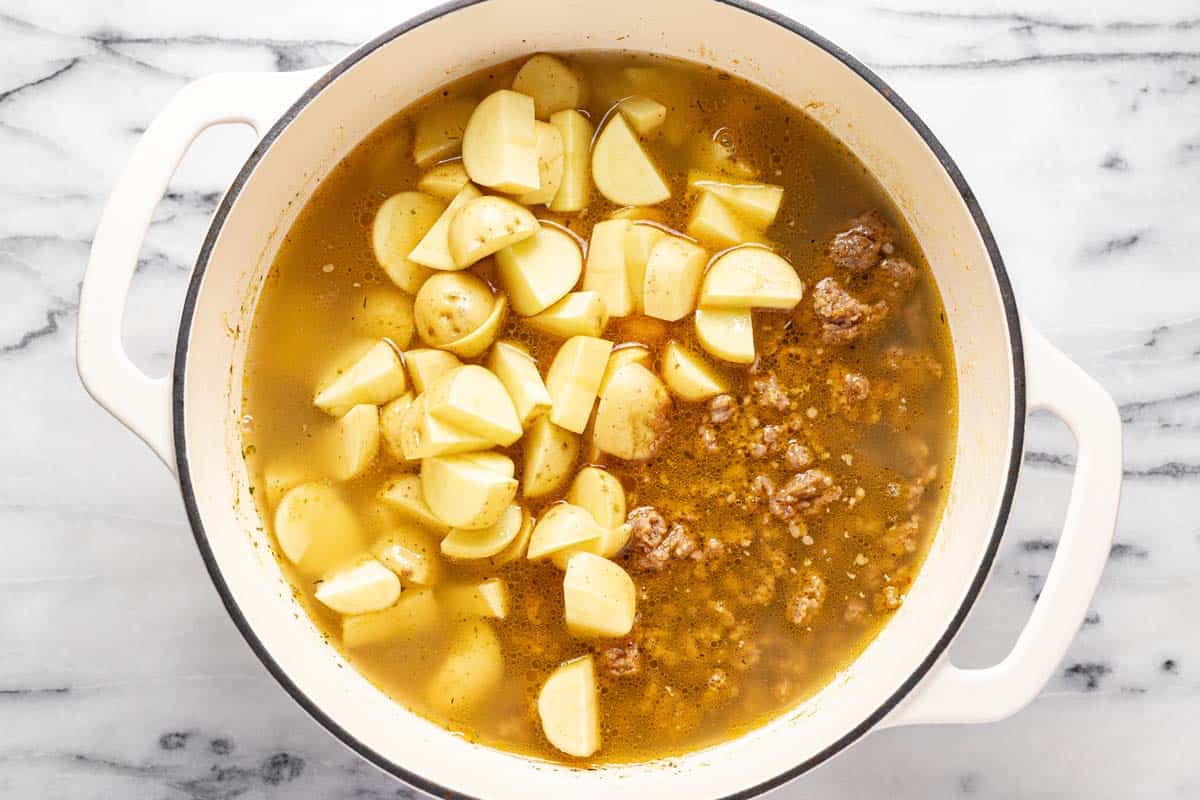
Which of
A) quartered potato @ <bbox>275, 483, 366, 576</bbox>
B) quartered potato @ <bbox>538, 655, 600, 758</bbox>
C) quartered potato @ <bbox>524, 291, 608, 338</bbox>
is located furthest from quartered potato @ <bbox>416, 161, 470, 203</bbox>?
quartered potato @ <bbox>538, 655, 600, 758</bbox>

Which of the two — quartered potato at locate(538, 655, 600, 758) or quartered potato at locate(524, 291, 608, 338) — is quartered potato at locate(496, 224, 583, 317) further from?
quartered potato at locate(538, 655, 600, 758)

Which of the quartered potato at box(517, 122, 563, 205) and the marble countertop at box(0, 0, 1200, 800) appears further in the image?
the marble countertop at box(0, 0, 1200, 800)

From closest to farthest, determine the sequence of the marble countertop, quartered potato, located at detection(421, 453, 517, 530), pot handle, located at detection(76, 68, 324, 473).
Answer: pot handle, located at detection(76, 68, 324, 473) → quartered potato, located at detection(421, 453, 517, 530) → the marble countertop

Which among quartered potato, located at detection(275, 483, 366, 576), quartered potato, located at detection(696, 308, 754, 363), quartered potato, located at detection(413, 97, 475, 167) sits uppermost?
quartered potato, located at detection(413, 97, 475, 167)

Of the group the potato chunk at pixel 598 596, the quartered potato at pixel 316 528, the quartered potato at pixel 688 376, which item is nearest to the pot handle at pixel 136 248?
the quartered potato at pixel 316 528

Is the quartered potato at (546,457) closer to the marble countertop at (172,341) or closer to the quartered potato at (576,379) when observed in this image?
the quartered potato at (576,379)

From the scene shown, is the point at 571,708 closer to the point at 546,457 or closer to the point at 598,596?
the point at 598,596
